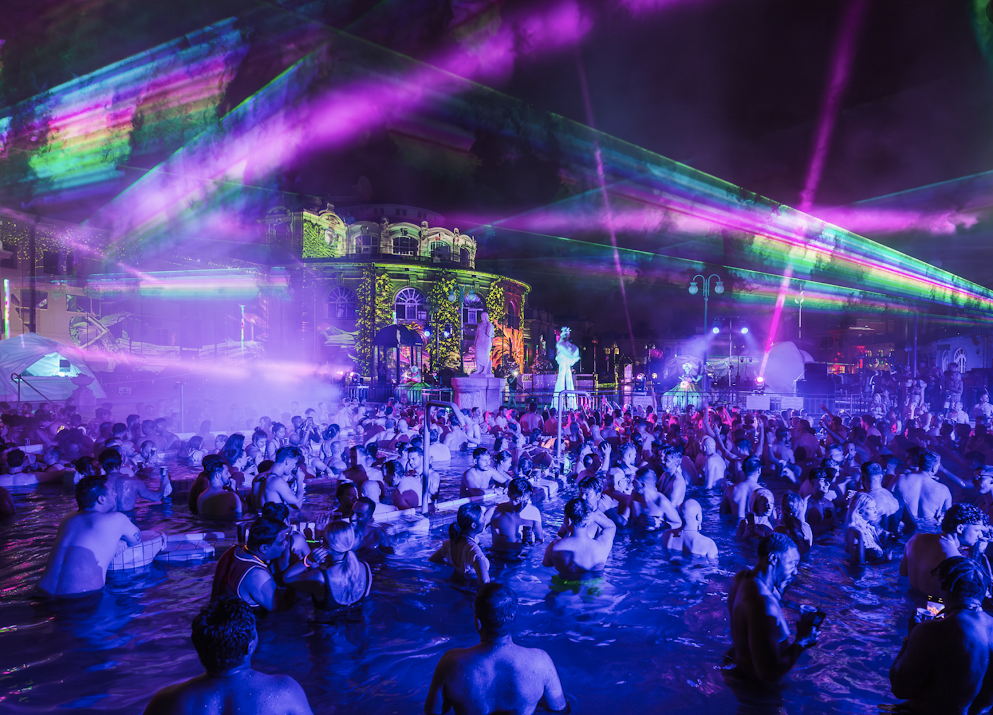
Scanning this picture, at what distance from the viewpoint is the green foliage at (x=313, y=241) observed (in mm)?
38406

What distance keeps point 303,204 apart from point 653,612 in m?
40.1

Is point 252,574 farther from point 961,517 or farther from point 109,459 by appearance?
point 961,517

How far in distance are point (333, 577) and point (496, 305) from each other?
35597 millimetres

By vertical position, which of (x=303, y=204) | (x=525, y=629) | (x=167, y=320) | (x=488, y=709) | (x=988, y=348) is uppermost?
(x=303, y=204)

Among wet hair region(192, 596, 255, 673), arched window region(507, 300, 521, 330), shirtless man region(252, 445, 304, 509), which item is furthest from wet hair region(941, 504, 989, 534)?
arched window region(507, 300, 521, 330)

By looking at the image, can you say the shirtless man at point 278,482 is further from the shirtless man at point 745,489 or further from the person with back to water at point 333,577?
the shirtless man at point 745,489

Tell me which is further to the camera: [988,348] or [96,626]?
[988,348]

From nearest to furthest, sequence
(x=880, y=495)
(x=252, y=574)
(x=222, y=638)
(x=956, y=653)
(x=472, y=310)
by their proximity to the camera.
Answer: (x=222, y=638)
(x=956, y=653)
(x=252, y=574)
(x=880, y=495)
(x=472, y=310)

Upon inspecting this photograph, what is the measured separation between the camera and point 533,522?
7113 mm

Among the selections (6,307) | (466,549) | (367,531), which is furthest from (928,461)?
(6,307)

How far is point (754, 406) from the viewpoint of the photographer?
70.3 feet

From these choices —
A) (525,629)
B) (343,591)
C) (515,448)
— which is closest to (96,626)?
(343,591)

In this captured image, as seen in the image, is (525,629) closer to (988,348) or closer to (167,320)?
(988,348)

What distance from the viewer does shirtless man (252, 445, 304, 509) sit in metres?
7.39
